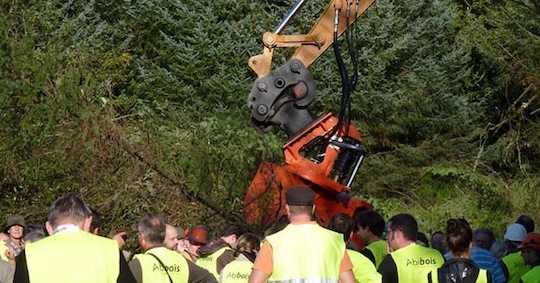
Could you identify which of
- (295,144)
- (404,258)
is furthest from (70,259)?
(295,144)

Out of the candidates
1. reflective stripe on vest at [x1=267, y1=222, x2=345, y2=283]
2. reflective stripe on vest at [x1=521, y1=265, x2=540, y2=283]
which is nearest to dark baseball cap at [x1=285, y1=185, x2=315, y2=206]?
reflective stripe on vest at [x1=267, y1=222, x2=345, y2=283]

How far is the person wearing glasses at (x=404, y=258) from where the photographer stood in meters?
9.59

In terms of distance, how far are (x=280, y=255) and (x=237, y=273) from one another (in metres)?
2.03

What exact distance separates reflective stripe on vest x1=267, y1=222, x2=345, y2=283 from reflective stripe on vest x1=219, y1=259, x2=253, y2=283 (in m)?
1.96

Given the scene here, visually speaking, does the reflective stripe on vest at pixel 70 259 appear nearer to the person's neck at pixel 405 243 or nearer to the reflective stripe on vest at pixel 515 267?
the person's neck at pixel 405 243

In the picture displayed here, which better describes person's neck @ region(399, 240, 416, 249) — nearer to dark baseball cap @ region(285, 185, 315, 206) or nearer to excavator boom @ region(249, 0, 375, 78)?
dark baseball cap @ region(285, 185, 315, 206)

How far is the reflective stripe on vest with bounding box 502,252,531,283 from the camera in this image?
11938 mm

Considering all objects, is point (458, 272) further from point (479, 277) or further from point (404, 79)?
point (404, 79)

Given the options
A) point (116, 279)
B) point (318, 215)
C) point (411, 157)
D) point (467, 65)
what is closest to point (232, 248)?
point (318, 215)

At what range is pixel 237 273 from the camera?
401 inches

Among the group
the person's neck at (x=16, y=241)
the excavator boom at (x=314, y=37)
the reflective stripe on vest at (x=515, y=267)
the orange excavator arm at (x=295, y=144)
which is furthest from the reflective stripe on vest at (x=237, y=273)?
the excavator boom at (x=314, y=37)

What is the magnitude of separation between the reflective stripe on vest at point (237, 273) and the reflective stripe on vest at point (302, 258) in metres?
1.96

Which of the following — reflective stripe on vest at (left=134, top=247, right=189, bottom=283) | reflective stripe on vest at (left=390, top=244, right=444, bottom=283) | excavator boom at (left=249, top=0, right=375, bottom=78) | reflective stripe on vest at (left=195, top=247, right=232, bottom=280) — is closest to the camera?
reflective stripe on vest at (left=134, top=247, right=189, bottom=283)

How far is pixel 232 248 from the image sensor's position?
1188 centimetres
